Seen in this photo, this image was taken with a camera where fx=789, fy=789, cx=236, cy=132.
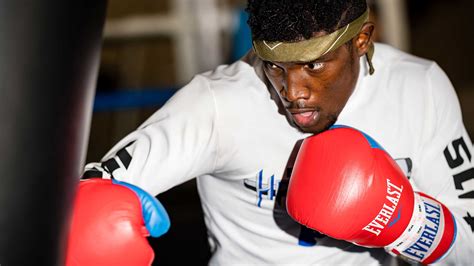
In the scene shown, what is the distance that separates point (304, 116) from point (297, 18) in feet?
0.55

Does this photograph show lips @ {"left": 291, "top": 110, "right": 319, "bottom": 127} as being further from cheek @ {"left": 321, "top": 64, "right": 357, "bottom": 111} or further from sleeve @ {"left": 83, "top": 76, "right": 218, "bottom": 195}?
sleeve @ {"left": 83, "top": 76, "right": 218, "bottom": 195}

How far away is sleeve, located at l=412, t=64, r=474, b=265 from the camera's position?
142 cm

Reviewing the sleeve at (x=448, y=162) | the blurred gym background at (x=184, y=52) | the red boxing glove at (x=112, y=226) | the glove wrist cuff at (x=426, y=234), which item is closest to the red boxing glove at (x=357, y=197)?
the glove wrist cuff at (x=426, y=234)

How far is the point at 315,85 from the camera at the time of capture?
1.28 metres

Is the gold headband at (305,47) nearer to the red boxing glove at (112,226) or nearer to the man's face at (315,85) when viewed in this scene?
the man's face at (315,85)

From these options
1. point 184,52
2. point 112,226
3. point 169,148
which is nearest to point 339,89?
point 169,148

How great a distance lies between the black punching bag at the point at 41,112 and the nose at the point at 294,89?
1.22 feet

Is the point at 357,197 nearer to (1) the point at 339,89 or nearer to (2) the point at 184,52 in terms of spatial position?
(1) the point at 339,89

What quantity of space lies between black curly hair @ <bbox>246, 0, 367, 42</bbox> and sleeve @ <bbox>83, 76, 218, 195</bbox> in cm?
19

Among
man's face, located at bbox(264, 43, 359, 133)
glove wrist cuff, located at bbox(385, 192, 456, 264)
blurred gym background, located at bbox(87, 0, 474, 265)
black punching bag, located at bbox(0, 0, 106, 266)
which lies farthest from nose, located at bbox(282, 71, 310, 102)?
blurred gym background, located at bbox(87, 0, 474, 265)

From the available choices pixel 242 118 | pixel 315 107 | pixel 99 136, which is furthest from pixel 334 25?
pixel 99 136

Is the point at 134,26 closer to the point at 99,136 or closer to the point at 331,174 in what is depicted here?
the point at 99,136

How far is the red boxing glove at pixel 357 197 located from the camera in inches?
48.8

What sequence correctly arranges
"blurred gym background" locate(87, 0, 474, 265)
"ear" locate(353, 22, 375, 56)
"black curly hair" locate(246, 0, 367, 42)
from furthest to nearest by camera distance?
"blurred gym background" locate(87, 0, 474, 265), "ear" locate(353, 22, 375, 56), "black curly hair" locate(246, 0, 367, 42)
